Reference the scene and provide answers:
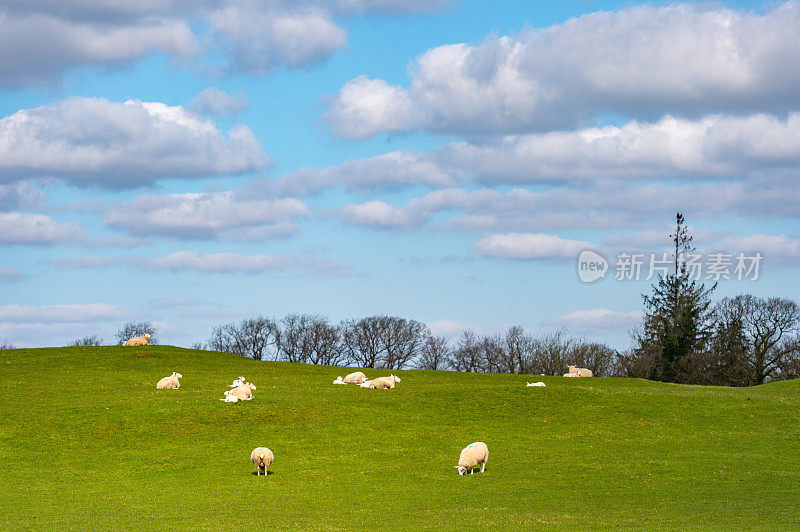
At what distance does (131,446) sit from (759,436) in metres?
29.7

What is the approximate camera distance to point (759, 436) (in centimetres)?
3650

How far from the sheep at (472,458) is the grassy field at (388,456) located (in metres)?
0.55

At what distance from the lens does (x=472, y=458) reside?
29438 millimetres

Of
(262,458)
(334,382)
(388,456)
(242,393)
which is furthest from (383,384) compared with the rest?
(262,458)

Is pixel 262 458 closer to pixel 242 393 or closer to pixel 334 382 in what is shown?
pixel 242 393

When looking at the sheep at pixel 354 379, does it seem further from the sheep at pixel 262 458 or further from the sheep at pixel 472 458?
the sheep at pixel 472 458

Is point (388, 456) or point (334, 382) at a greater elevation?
point (334, 382)

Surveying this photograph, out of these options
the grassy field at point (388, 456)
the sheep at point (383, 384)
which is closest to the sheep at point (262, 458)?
the grassy field at point (388, 456)

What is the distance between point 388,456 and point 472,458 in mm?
5019

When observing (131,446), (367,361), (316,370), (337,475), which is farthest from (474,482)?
(367,361)

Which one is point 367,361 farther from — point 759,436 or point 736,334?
point 759,436

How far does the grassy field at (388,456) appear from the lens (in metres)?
23.1

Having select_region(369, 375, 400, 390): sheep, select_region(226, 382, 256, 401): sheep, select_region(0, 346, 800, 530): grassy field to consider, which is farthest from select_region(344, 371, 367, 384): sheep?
select_region(226, 382, 256, 401): sheep

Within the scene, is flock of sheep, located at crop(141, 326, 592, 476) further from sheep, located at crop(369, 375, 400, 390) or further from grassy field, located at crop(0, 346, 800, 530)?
grassy field, located at crop(0, 346, 800, 530)
